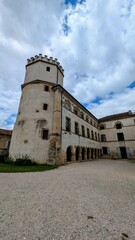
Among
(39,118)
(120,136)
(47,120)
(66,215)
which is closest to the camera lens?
(66,215)

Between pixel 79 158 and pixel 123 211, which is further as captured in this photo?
pixel 79 158

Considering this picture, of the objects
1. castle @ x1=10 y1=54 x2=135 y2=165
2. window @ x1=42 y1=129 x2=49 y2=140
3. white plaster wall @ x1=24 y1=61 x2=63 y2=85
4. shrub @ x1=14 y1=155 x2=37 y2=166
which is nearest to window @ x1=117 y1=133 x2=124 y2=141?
castle @ x1=10 y1=54 x2=135 y2=165

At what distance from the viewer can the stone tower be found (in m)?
12.4

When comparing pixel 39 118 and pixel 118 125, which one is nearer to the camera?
pixel 39 118

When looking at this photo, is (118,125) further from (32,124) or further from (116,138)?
(32,124)

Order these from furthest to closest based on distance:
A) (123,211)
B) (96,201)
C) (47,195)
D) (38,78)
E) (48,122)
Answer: (38,78)
(48,122)
(47,195)
(96,201)
(123,211)

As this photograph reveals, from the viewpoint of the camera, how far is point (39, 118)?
13578 mm

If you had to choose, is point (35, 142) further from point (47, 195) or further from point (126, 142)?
point (126, 142)

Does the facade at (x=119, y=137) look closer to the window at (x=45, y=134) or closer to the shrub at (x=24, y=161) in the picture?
the window at (x=45, y=134)

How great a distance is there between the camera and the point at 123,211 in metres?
2.92

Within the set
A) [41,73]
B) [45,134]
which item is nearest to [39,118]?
[45,134]

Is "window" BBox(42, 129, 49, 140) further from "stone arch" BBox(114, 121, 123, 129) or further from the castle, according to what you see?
"stone arch" BBox(114, 121, 123, 129)

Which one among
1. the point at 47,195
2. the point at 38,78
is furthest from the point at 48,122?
the point at 47,195

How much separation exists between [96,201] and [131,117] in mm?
26862
